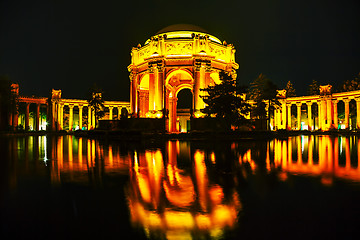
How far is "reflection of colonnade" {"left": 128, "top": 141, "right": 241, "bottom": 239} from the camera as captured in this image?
4312mm

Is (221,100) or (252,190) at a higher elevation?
(221,100)

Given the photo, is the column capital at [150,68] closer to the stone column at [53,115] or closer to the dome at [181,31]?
the dome at [181,31]

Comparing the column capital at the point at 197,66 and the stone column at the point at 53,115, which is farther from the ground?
the column capital at the point at 197,66

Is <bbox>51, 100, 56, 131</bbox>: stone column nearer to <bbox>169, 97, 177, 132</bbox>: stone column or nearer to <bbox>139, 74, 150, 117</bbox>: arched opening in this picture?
<bbox>139, 74, 150, 117</bbox>: arched opening

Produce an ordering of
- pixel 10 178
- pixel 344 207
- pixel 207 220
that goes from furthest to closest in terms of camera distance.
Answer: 1. pixel 10 178
2. pixel 344 207
3. pixel 207 220

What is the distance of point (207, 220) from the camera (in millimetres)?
4609

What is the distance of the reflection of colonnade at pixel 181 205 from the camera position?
4312 mm

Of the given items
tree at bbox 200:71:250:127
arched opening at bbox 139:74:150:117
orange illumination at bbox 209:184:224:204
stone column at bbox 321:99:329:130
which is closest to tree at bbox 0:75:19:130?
arched opening at bbox 139:74:150:117

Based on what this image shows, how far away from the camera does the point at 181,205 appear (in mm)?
5441

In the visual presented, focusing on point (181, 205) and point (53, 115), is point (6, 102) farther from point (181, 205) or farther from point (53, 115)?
point (181, 205)

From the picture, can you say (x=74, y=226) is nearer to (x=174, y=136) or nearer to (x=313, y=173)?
(x=313, y=173)

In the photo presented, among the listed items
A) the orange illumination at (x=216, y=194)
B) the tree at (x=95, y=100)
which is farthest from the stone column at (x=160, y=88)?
the orange illumination at (x=216, y=194)

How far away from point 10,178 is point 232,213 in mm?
6775

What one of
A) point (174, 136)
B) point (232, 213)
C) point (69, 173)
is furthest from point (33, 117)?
point (232, 213)
